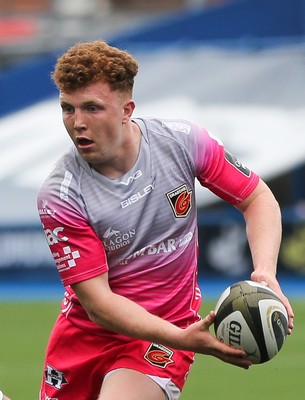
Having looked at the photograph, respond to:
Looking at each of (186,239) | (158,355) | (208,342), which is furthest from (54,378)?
(208,342)

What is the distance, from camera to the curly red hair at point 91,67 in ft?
18.1

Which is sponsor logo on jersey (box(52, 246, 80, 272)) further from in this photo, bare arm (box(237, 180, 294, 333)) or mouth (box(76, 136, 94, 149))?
bare arm (box(237, 180, 294, 333))

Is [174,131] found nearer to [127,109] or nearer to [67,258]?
[127,109]

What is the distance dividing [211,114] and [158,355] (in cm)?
1001

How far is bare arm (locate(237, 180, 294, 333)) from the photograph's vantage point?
18.8 feet

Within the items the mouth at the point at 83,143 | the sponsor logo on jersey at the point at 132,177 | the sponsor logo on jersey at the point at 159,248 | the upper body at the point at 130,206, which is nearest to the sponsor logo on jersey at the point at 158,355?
the upper body at the point at 130,206

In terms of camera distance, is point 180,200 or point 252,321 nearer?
point 252,321

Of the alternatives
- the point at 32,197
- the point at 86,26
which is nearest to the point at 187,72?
the point at 32,197

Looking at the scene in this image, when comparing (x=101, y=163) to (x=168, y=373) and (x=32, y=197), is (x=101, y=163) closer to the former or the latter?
(x=168, y=373)

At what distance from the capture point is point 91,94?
555 cm

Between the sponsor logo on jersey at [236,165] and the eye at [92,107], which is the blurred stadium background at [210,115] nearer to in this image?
the sponsor logo on jersey at [236,165]

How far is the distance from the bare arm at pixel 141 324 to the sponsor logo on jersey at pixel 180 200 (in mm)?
518

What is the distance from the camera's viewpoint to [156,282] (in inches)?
237

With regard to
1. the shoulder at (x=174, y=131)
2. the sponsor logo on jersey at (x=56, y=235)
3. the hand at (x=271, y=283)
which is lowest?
the hand at (x=271, y=283)
